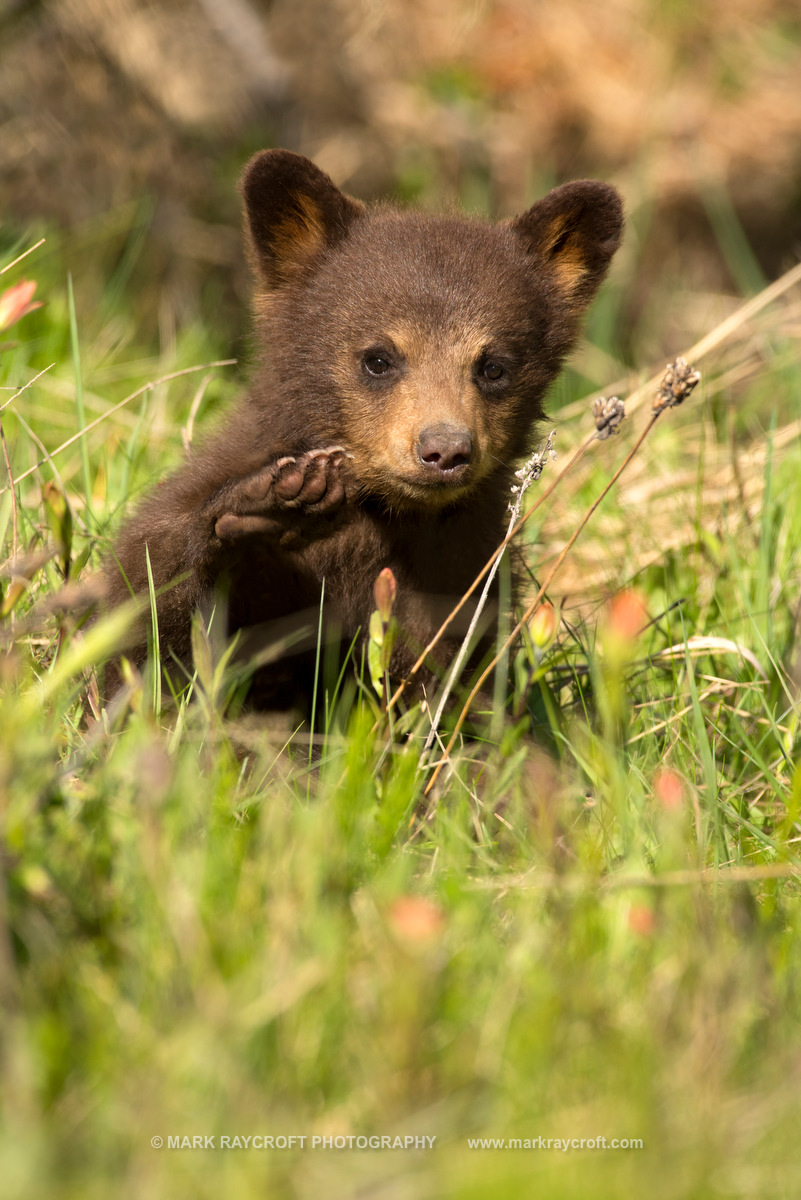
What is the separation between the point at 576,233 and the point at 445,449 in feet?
3.80

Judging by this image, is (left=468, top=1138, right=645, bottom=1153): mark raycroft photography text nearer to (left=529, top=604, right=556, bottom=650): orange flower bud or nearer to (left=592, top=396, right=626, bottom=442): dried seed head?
(left=529, top=604, right=556, bottom=650): orange flower bud

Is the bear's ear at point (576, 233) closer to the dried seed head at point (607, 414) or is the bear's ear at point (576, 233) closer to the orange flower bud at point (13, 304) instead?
the dried seed head at point (607, 414)

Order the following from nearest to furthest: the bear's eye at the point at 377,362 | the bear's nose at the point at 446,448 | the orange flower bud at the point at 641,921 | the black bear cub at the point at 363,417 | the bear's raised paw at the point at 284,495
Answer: the orange flower bud at the point at 641,921 → the bear's raised paw at the point at 284,495 → the bear's nose at the point at 446,448 → the black bear cub at the point at 363,417 → the bear's eye at the point at 377,362

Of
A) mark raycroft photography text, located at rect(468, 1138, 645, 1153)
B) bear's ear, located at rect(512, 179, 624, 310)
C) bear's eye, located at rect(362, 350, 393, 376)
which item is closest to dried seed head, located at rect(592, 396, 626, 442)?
bear's eye, located at rect(362, 350, 393, 376)

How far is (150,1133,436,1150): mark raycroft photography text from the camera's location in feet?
5.21

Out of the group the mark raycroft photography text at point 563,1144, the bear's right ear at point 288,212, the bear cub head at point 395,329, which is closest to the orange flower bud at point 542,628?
the bear cub head at point 395,329

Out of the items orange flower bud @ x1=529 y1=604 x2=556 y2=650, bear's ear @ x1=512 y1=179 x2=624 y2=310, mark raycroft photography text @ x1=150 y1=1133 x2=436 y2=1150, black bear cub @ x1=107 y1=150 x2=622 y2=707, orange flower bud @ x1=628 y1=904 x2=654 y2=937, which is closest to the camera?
mark raycroft photography text @ x1=150 y1=1133 x2=436 y2=1150

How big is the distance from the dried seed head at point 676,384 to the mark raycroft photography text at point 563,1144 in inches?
61.7

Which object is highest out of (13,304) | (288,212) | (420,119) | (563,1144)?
(13,304)

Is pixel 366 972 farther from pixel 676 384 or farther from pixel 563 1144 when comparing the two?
pixel 676 384

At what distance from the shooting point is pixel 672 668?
12.3 feet

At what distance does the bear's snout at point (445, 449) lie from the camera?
9.95 feet

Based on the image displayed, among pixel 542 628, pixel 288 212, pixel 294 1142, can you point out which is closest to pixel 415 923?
pixel 294 1142

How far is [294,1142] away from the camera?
1.64 metres
